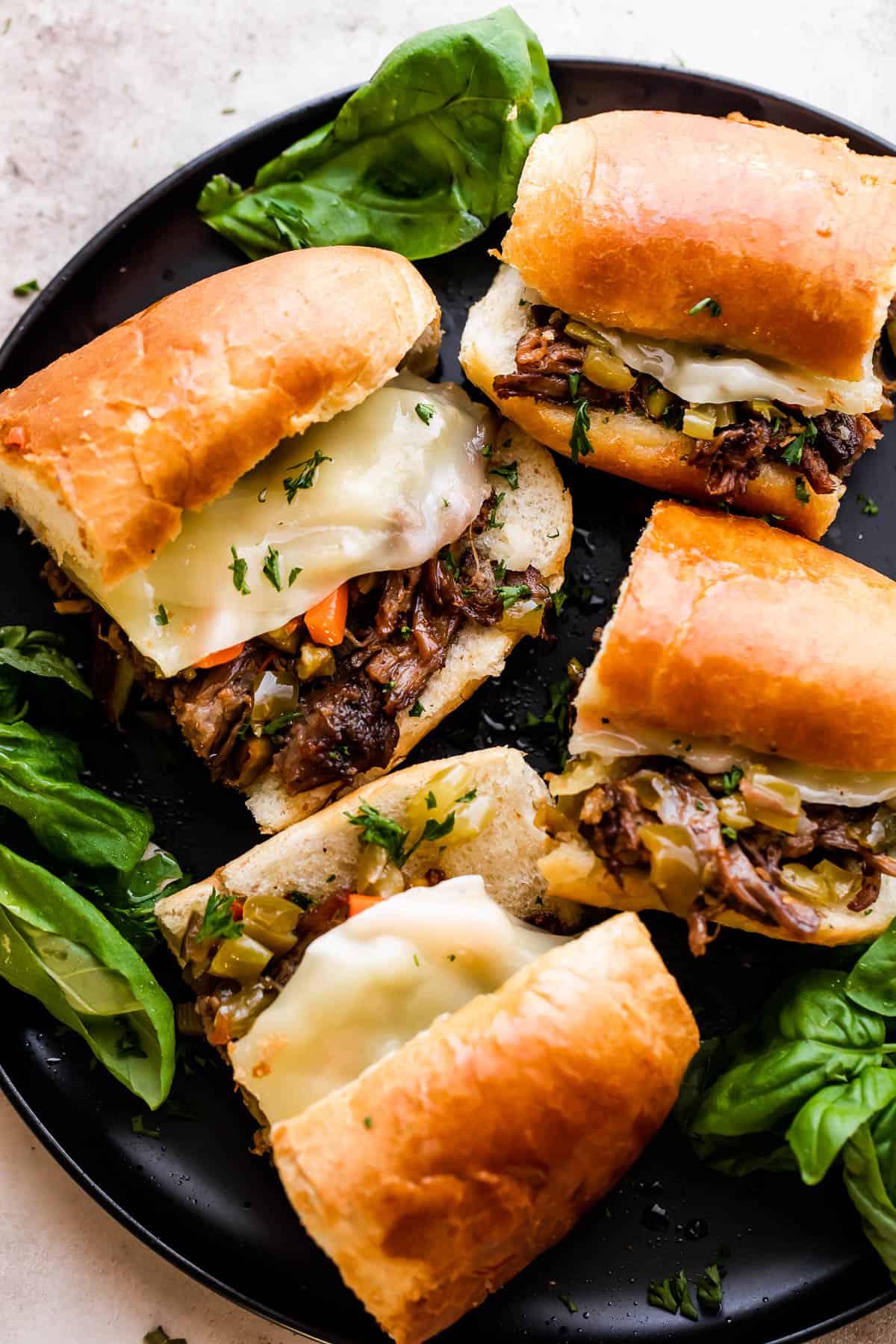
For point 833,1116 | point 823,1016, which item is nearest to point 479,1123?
point 833,1116

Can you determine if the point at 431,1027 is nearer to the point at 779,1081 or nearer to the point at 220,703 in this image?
the point at 779,1081

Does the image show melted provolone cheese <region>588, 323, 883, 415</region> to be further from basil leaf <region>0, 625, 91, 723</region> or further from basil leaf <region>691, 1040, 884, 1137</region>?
basil leaf <region>0, 625, 91, 723</region>

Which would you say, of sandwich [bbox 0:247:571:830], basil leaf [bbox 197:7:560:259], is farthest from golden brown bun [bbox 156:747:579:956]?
basil leaf [bbox 197:7:560:259]

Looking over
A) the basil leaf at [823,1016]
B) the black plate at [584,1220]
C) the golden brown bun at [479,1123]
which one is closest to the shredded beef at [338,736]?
the black plate at [584,1220]

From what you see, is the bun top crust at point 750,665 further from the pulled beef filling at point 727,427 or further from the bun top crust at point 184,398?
the bun top crust at point 184,398

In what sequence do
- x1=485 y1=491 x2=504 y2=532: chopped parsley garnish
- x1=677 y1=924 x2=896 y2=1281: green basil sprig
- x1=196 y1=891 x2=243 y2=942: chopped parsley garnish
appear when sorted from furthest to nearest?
x1=485 y1=491 x2=504 y2=532: chopped parsley garnish, x1=196 y1=891 x2=243 y2=942: chopped parsley garnish, x1=677 y1=924 x2=896 y2=1281: green basil sprig

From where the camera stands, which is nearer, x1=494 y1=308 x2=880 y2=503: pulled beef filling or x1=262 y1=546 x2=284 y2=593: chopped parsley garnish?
x1=262 y1=546 x2=284 y2=593: chopped parsley garnish
